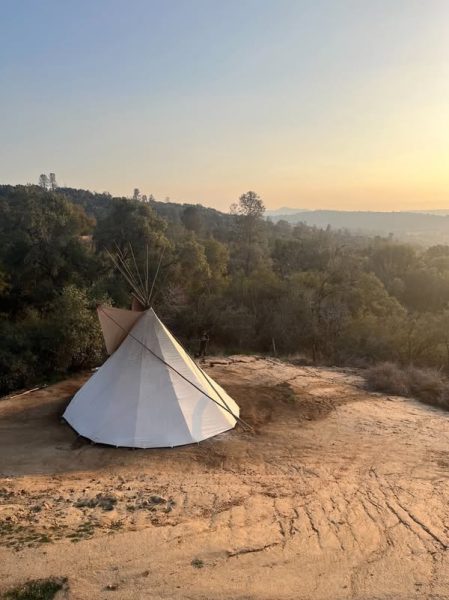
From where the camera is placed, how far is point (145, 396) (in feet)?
36.1

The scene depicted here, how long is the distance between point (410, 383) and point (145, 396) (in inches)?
361

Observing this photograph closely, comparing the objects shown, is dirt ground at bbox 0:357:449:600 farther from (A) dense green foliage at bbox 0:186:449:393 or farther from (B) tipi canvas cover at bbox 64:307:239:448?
(A) dense green foliage at bbox 0:186:449:393

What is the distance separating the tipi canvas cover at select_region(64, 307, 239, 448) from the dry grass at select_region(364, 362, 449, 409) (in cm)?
601

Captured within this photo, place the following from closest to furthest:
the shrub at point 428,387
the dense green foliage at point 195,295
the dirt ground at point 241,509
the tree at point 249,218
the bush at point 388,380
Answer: the dirt ground at point 241,509 < the shrub at point 428,387 < the bush at point 388,380 < the dense green foliage at point 195,295 < the tree at point 249,218

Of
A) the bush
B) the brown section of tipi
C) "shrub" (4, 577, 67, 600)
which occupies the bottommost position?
the bush

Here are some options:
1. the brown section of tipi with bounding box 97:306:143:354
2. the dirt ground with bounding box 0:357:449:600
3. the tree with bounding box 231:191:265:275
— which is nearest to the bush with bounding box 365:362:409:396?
the dirt ground with bounding box 0:357:449:600

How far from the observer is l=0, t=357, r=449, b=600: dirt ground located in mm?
5738

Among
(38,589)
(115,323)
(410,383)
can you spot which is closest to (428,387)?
(410,383)

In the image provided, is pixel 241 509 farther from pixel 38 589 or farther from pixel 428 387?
pixel 428 387

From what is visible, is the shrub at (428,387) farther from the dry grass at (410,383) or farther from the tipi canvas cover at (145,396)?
the tipi canvas cover at (145,396)

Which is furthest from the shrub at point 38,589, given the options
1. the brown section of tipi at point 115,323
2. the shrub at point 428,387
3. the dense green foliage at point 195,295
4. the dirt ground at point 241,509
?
the shrub at point 428,387

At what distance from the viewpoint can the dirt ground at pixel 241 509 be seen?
574 cm

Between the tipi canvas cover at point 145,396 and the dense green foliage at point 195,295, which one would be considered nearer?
the tipi canvas cover at point 145,396

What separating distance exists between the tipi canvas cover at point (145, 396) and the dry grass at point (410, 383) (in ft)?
19.7
